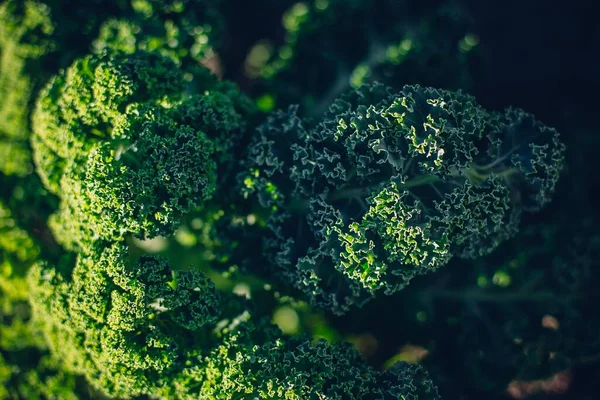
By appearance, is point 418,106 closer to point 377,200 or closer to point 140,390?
point 377,200

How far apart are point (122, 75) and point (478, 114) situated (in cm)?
286

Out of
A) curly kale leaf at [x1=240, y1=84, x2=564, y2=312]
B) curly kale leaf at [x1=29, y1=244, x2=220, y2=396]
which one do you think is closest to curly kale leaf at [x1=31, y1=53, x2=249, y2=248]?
curly kale leaf at [x1=29, y1=244, x2=220, y2=396]

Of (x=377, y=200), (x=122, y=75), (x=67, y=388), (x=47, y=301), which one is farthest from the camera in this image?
(x=67, y=388)

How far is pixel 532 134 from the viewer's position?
14.9 ft

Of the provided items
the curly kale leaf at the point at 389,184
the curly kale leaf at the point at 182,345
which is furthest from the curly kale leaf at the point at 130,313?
the curly kale leaf at the point at 389,184

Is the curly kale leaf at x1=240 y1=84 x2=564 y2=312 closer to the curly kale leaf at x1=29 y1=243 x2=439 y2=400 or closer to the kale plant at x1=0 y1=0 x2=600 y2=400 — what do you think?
the kale plant at x1=0 y1=0 x2=600 y2=400

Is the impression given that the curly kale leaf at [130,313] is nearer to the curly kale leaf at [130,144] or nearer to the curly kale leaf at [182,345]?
the curly kale leaf at [182,345]

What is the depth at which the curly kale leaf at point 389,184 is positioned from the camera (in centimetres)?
411

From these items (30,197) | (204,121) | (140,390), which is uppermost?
(204,121)

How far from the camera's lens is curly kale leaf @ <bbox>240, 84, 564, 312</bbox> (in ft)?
13.5

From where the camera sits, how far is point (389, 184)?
13.7 ft

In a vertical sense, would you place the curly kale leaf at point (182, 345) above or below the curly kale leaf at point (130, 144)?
below

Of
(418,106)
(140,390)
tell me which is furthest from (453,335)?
(140,390)

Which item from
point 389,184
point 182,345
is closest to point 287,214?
point 389,184
